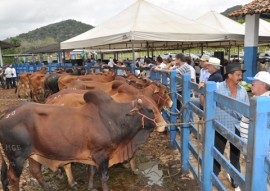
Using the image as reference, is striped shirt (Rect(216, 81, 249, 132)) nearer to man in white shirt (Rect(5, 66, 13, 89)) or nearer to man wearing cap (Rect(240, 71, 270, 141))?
man wearing cap (Rect(240, 71, 270, 141))

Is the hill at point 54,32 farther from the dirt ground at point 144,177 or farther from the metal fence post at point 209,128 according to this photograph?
the metal fence post at point 209,128

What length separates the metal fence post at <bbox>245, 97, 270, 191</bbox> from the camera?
6.91ft

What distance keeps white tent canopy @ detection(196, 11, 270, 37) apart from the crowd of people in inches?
484

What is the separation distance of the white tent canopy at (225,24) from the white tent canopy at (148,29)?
3.83 feet

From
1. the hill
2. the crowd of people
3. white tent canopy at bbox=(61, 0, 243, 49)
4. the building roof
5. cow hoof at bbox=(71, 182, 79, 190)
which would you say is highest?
the hill

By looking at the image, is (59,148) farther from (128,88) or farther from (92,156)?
(128,88)

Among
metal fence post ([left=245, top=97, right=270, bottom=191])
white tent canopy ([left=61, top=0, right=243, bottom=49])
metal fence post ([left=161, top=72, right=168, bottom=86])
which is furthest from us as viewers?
white tent canopy ([left=61, top=0, right=243, bottom=49])

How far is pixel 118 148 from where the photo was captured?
3.71m

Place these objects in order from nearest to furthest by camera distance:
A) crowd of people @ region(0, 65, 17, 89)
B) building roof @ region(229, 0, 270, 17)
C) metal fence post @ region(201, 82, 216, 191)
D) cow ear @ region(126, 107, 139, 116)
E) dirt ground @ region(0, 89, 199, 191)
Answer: metal fence post @ region(201, 82, 216, 191)
cow ear @ region(126, 107, 139, 116)
dirt ground @ region(0, 89, 199, 191)
building roof @ region(229, 0, 270, 17)
crowd of people @ region(0, 65, 17, 89)

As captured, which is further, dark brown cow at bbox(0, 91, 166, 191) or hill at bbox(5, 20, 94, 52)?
hill at bbox(5, 20, 94, 52)

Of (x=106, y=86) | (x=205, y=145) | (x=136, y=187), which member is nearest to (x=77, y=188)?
(x=136, y=187)

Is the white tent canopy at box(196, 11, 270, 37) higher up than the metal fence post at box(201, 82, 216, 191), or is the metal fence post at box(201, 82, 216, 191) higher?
the white tent canopy at box(196, 11, 270, 37)

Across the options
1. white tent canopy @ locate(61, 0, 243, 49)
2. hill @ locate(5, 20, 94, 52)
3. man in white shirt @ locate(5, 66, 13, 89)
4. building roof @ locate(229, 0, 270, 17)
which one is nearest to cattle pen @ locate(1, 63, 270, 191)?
white tent canopy @ locate(61, 0, 243, 49)

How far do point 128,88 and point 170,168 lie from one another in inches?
56.4
